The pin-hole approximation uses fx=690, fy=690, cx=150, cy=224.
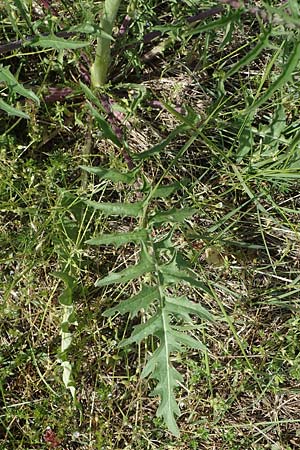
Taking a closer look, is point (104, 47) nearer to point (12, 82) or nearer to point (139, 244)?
point (12, 82)

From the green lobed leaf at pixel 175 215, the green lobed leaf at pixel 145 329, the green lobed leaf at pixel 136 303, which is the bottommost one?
the green lobed leaf at pixel 145 329

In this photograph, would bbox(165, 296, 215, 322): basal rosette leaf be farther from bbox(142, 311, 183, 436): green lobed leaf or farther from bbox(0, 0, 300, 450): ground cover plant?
bbox(0, 0, 300, 450): ground cover plant

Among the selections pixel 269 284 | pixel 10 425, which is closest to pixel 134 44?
pixel 269 284

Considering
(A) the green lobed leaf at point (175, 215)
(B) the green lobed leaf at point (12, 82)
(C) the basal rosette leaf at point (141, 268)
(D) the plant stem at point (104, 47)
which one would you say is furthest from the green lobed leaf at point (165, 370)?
(D) the plant stem at point (104, 47)

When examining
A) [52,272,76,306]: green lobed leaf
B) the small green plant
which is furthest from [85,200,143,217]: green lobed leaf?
[52,272,76,306]: green lobed leaf

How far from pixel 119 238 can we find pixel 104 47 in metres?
0.56

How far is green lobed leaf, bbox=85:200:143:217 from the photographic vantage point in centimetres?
168

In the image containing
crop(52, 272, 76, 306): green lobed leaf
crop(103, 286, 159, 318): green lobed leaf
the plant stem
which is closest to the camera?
crop(103, 286, 159, 318): green lobed leaf

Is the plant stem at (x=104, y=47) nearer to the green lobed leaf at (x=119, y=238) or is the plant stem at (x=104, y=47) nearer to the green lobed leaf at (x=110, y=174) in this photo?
the green lobed leaf at (x=110, y=174)

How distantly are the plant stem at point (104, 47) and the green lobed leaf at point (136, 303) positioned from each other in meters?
0.63

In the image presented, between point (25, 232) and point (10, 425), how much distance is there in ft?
1.90

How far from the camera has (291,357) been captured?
→ 218 cm

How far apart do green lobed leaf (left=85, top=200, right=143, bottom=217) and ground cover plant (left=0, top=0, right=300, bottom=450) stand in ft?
0.76

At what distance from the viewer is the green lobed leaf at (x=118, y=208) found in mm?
1680
